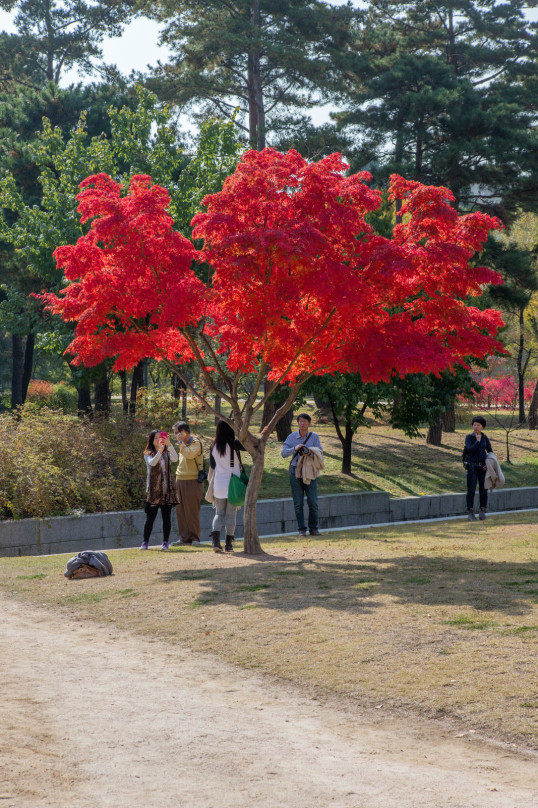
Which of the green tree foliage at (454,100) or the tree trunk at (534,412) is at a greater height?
the green tree foliage at (454,100)

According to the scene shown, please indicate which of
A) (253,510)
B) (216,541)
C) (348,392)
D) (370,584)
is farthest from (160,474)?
(348,392)

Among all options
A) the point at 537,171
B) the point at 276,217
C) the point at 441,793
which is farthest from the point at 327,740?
the point at 537,171

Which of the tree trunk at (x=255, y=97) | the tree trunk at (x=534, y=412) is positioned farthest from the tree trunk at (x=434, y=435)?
the tree trunk at (x=255, y=97)

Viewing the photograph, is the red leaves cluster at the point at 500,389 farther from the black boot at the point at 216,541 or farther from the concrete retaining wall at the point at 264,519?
the black boot at the point at 216,541

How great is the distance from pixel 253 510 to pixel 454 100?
60.9ft

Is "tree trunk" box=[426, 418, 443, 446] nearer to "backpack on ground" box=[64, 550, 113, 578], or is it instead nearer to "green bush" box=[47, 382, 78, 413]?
"green bush" box=[47, 382, 78, 413]

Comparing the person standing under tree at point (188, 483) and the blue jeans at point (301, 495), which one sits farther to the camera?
the blue jeans at point (301, 495)

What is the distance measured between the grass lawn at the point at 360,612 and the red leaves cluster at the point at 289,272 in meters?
2.52

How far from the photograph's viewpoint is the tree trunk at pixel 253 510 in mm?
11148

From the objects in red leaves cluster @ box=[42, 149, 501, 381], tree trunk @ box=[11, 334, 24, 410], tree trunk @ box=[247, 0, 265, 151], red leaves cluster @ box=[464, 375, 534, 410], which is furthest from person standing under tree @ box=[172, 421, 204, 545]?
red leaves cluster @ box=[464, 375, 534, 410]

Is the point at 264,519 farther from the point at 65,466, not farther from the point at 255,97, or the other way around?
the point at 255,97

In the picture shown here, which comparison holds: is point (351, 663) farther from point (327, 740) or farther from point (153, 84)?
point (153, 84)

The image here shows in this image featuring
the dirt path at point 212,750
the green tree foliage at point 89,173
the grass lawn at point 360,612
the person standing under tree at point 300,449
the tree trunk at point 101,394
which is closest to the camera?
the dirt path at point 212,750

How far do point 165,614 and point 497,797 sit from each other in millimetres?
4340
